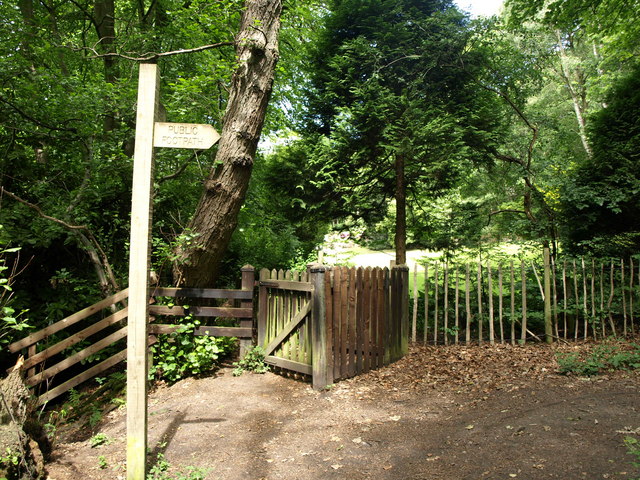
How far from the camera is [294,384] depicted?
541 cm

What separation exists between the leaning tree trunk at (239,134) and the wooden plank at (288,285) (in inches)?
39.4

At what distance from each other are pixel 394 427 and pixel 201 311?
3227mm

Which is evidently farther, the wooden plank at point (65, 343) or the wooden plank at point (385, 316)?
the wooden plank at point (385, 316)

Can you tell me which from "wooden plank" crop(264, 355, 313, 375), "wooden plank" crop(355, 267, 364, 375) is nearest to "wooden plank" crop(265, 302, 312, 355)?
"wooden plank" crop(264, 355, 313, 375)

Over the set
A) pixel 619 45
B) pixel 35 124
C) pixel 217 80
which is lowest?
pixel 35 124

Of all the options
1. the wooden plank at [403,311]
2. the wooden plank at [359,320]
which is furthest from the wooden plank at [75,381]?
the wooden plank at [403,311]

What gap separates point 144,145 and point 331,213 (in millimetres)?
6377

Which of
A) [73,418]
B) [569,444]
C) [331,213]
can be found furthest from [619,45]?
[73,418]

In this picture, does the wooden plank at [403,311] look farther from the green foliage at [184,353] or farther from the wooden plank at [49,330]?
the wooden plank at [49,330]

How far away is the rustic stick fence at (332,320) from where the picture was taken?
16.9 feet

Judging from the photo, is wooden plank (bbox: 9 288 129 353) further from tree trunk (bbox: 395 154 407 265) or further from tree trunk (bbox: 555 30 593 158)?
tree trunk (bbox: 555 30 593 158)

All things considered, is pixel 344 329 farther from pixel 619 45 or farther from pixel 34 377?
pixel 619 45

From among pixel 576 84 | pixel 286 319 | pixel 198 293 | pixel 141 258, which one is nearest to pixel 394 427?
pixel 286 319

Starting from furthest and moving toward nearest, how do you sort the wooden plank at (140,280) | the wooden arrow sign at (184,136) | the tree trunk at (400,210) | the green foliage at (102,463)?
the tree trunk at (400,210), the green foliage at (102,463), the wooden arrow sign at (184,136), the wooden plank at (140,280)
